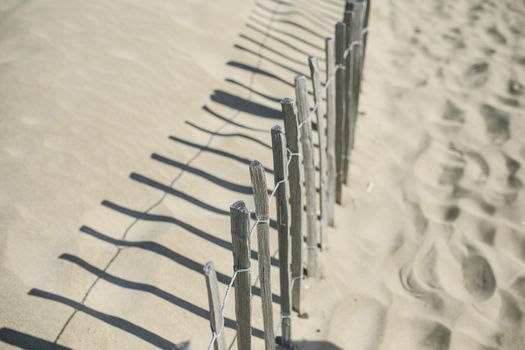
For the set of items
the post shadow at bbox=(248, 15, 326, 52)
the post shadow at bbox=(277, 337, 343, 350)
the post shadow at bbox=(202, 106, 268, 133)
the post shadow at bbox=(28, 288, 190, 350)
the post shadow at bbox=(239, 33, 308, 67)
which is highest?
the post shadow at bbox=(248, 15, 326, 52)

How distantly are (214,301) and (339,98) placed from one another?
2.10 m

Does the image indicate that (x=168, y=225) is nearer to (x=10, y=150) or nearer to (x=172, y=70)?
(x=10, y=150)

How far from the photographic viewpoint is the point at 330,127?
10.7 feet

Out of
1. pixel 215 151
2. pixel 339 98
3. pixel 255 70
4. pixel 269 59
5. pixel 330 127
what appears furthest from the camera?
pixel 269 59

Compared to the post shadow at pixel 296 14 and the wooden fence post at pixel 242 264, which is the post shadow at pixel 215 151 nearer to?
the wooden fence post at pixel 242 264

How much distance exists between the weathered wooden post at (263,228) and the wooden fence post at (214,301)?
1.30 feet

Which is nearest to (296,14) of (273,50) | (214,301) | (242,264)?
(273,50)

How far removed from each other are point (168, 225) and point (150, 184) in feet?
1.66

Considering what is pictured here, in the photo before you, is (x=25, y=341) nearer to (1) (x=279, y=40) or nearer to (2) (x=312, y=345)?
(2) (x=312, y=345)

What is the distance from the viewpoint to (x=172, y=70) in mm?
5023

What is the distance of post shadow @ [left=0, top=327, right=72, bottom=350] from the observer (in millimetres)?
2559

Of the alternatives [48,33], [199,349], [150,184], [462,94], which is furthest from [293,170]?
[48,33]

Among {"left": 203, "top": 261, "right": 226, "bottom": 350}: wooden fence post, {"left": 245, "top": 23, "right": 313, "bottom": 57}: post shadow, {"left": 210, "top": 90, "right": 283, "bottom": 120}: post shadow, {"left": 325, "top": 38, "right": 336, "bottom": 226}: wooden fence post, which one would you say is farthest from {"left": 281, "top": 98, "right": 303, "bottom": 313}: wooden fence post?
{"left": 245, "top": 23, "right": 313, "bottom": 57}: post shadow

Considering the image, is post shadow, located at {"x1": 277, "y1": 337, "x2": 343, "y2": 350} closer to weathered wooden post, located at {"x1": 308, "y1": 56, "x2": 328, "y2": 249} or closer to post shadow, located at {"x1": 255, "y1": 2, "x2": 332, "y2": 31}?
weathered wooden post, located at {"x1": 308, "y1": 56, "x2": 328, "y2": 249}
